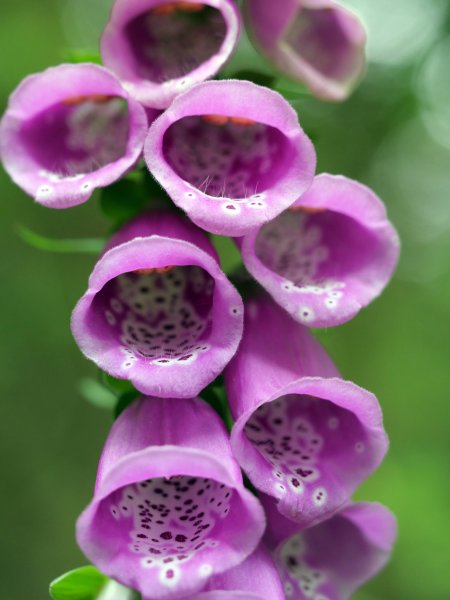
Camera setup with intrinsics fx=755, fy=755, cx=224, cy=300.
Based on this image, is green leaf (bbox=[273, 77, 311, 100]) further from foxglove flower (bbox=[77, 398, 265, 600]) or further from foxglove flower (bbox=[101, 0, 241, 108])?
foxglove flower (bbox=[77, 398, 265, 600])

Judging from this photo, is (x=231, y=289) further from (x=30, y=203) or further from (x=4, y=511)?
(x=4, y=511)

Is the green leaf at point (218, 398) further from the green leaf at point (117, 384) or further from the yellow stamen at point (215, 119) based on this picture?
the yellow stamen at point (215, 119)

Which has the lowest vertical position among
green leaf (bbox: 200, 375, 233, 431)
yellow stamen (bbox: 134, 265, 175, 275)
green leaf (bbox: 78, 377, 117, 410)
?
green leaf (bbox: 78, 377, 117, 410)

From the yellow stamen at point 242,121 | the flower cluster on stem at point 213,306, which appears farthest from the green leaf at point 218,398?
the yellow stamen at point 242,121

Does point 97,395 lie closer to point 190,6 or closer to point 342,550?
point 342,550

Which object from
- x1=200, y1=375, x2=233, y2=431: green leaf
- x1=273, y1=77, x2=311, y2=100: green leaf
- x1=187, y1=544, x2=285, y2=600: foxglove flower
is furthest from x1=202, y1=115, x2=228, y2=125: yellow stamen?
x1=187, y1=544, x2=285, y2=600: foxglove flower

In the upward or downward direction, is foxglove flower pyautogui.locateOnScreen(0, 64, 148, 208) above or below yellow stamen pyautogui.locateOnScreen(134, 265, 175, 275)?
above
